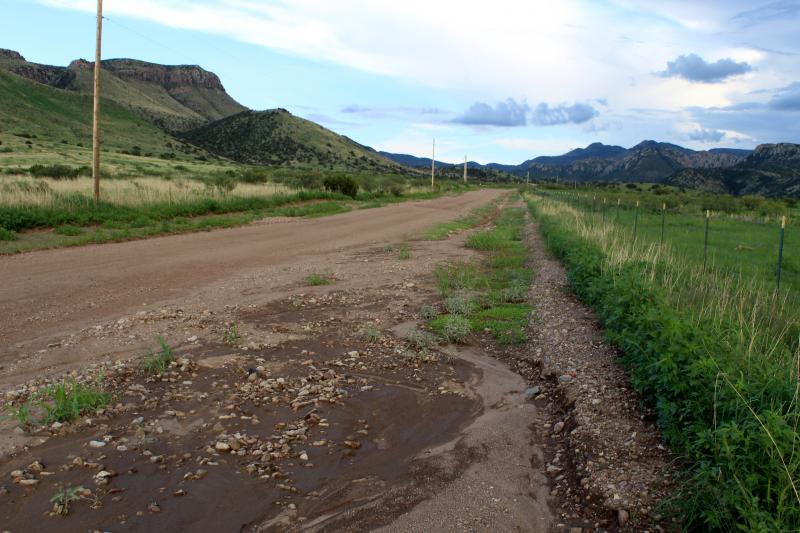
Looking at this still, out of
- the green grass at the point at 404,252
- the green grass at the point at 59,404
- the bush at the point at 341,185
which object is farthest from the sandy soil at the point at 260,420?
the bush at the point at 341,185

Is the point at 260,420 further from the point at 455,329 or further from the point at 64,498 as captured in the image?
the point at 455,329

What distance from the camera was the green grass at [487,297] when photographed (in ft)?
27.2

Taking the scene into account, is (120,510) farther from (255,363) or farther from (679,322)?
(679,322)

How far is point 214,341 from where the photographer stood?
7195 millimetres

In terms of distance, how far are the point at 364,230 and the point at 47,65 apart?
14185 centimetres

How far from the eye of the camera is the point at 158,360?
621 centimetres

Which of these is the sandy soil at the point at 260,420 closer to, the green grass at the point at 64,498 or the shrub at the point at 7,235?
the green grass at the point at 64,498

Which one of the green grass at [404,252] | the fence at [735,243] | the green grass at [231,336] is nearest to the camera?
the green grass at [231,336]

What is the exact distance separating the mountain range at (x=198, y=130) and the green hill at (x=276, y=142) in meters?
0.16

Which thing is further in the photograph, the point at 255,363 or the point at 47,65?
the point at 47,65

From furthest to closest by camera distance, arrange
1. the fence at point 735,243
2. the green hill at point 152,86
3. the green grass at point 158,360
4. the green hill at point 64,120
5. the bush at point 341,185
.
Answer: the green hill at point 152,86 → the green hill at point 64,120 → the bush at point 341,185 → the fence at point 735,243 → the green grass at point 158,360

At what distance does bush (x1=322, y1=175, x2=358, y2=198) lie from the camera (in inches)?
1395

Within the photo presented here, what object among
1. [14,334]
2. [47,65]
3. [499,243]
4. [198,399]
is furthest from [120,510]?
[47,65]

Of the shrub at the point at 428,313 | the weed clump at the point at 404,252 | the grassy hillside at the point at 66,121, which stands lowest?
the shrub at the point at 428,313
